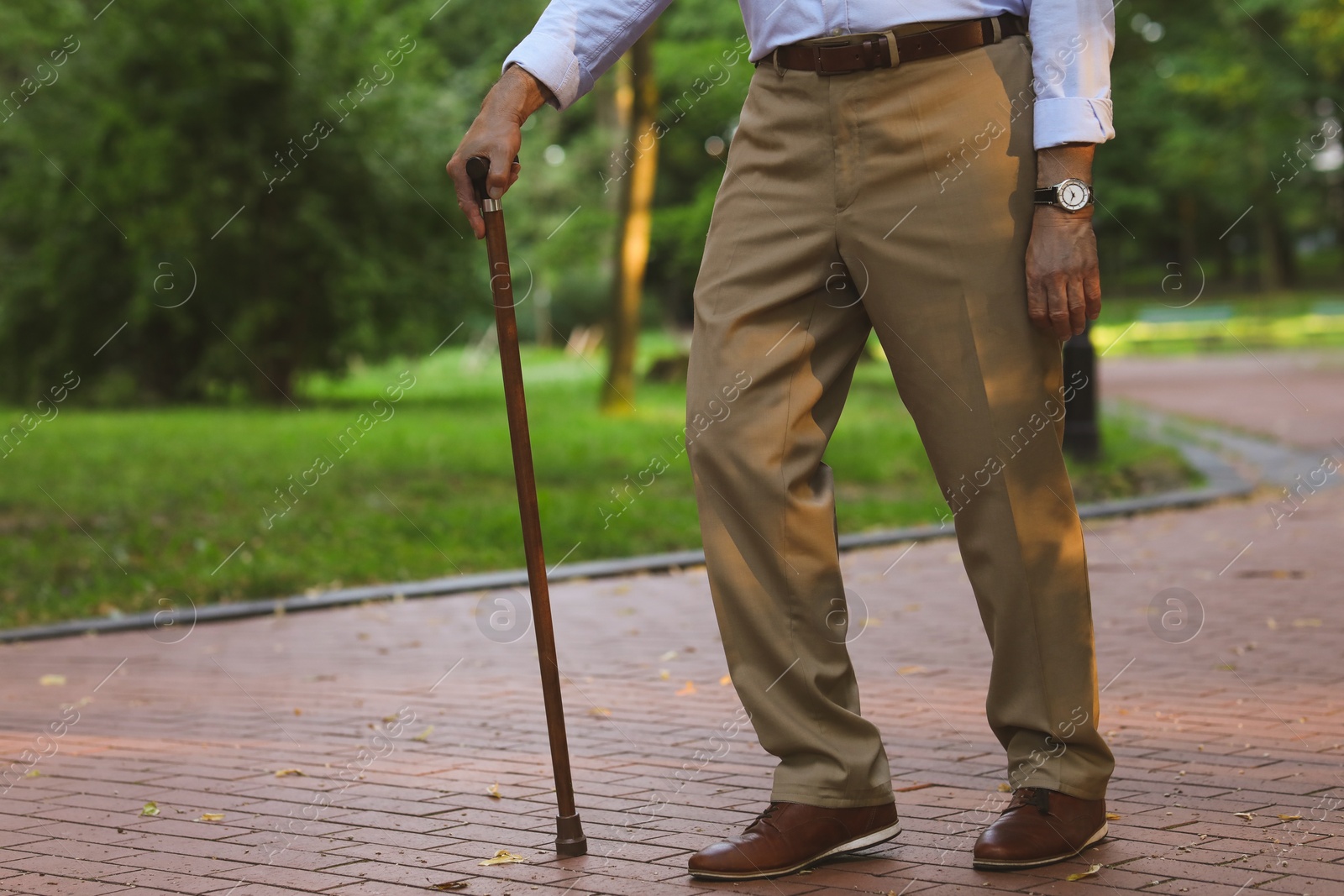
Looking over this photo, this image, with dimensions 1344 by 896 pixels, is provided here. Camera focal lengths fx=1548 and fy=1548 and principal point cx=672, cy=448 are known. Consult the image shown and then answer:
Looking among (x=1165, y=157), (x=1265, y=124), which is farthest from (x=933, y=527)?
(x=1165, y=157)

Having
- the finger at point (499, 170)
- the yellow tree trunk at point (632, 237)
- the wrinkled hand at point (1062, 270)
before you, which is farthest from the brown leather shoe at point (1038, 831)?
the yellow tree trunk at point (632, 237)

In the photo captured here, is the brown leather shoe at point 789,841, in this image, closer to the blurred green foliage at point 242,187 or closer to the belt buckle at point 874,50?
the belt buckle at point 874,50

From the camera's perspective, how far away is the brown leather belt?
267cm

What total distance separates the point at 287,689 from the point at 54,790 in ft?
4.58

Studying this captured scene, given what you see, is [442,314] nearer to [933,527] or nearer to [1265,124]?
[933,527]

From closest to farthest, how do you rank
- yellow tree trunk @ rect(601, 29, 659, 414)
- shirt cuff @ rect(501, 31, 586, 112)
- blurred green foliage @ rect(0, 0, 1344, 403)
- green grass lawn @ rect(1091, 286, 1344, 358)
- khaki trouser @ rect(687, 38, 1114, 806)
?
1. khaki trouser @ rect(687, 38, 1114, 806)
2. shirt cuff @ rect(501, 31, 586, 112)
3. yellow tree trunk @ rect(601, 29, 659, 414)
4. blurred green foliage @ rect(0, 0, 1344, 403)
5. green grass lawn @ rect(1091, 286, 1344, 358)

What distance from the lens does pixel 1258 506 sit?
927 cm

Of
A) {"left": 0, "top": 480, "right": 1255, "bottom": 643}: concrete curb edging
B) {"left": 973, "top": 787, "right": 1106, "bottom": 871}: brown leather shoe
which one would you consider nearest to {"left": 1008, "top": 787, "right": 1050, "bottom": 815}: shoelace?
{"left": 973, "top": 787, "right": 1106, "bottom": 871}: brown leather shoe

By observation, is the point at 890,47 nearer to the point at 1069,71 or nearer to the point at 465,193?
the point at 1069,71

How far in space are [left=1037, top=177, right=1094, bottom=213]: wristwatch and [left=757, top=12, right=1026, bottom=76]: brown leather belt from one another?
29 centimetres

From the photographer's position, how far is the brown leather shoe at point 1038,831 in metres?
2.66

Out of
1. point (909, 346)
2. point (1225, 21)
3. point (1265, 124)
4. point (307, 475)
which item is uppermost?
point (1225, 21)

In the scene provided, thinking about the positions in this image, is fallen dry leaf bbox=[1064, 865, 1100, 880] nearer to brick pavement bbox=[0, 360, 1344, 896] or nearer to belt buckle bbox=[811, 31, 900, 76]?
brick pavement bbox=[0, 360, 1344, 896]

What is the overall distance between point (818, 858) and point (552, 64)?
4.95 feet
